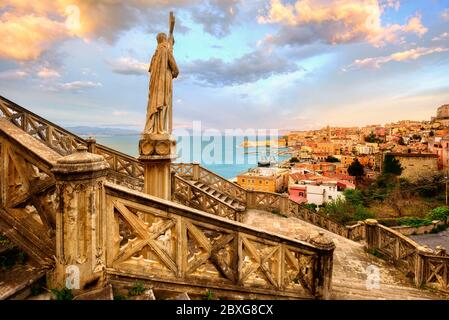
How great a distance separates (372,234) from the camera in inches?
332

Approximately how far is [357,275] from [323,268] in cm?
399

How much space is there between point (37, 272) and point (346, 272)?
7462mm

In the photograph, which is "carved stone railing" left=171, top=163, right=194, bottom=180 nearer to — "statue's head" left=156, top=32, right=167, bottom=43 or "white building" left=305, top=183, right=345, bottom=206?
"statue's head" left=156, top=32, right=167, bottom=43

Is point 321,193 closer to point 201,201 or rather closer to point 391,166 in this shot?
point 391,166

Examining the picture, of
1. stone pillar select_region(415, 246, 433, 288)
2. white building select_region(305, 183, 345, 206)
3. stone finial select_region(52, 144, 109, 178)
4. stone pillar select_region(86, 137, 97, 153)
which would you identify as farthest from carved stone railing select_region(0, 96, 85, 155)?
white building select_region(305, 183, 345, 206)

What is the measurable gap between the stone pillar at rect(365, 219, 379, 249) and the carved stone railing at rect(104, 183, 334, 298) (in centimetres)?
562

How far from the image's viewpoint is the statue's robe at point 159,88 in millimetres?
5578

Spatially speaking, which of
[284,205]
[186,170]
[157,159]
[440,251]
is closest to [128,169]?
[186,170]

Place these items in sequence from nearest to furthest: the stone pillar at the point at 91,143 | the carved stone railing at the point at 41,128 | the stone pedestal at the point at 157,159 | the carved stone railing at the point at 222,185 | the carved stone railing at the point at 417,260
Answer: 1. the stone pedestal at the point at 157,159
2. the carved stone railing at the point at 417,260
3. the carved stone railing at the point at 41,128
4. the stone pillar at the point at 91,143
5. the carved stone railing at the point at 222,185

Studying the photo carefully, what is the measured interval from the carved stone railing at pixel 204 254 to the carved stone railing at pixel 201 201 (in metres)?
6.27

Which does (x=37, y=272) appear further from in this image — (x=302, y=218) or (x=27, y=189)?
(x=302, y=218)

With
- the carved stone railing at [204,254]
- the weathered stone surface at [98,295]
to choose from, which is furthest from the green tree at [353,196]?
the weathered stone surface at [98,295]

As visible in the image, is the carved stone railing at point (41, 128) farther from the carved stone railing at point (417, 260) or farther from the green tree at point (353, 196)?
the green tree at point (353, 196)

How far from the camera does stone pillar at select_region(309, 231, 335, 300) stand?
3902 millimetres
